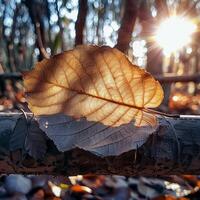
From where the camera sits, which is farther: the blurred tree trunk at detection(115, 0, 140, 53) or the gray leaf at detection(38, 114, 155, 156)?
the blurred tree trunk at detection(115, 0, 140, 53)

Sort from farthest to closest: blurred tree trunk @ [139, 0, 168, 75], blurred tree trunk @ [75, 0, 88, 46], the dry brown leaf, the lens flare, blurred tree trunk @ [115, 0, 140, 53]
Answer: the lens flare
blurred tree trunk @ [139, 0, 168, 75]
blurred tree trunk @ [75, 0, 88, 46]
blurred tree trunk @ [115, 0, 140, 53]
the dry brown leaf

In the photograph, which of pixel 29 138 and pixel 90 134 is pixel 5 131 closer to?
pixel 29 138

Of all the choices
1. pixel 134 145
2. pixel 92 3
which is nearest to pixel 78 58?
pixel 134 145

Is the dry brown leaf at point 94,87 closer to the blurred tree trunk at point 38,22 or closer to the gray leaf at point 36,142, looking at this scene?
the gray leaf at point 36,142

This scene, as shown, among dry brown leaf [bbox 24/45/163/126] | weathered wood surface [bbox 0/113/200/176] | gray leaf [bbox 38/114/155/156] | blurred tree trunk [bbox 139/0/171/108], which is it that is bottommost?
weathered wood surface [bbox 0/113/200/176]

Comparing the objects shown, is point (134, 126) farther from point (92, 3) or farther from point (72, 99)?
point (92, 3)

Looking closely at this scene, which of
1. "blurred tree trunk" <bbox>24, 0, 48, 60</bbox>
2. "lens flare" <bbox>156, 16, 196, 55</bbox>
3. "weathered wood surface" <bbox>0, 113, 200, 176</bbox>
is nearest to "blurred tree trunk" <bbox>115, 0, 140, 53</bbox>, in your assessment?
"lens flare" <bbox>156, 16, 196, 55</bbox>

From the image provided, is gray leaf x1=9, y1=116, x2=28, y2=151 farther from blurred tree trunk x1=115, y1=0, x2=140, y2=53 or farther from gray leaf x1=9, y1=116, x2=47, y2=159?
blurred tree trunk x1=115, y1=0, x2=140, y2=53

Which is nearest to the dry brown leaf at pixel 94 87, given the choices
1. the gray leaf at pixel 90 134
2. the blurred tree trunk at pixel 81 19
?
the gray leaf at pixel 90 134
